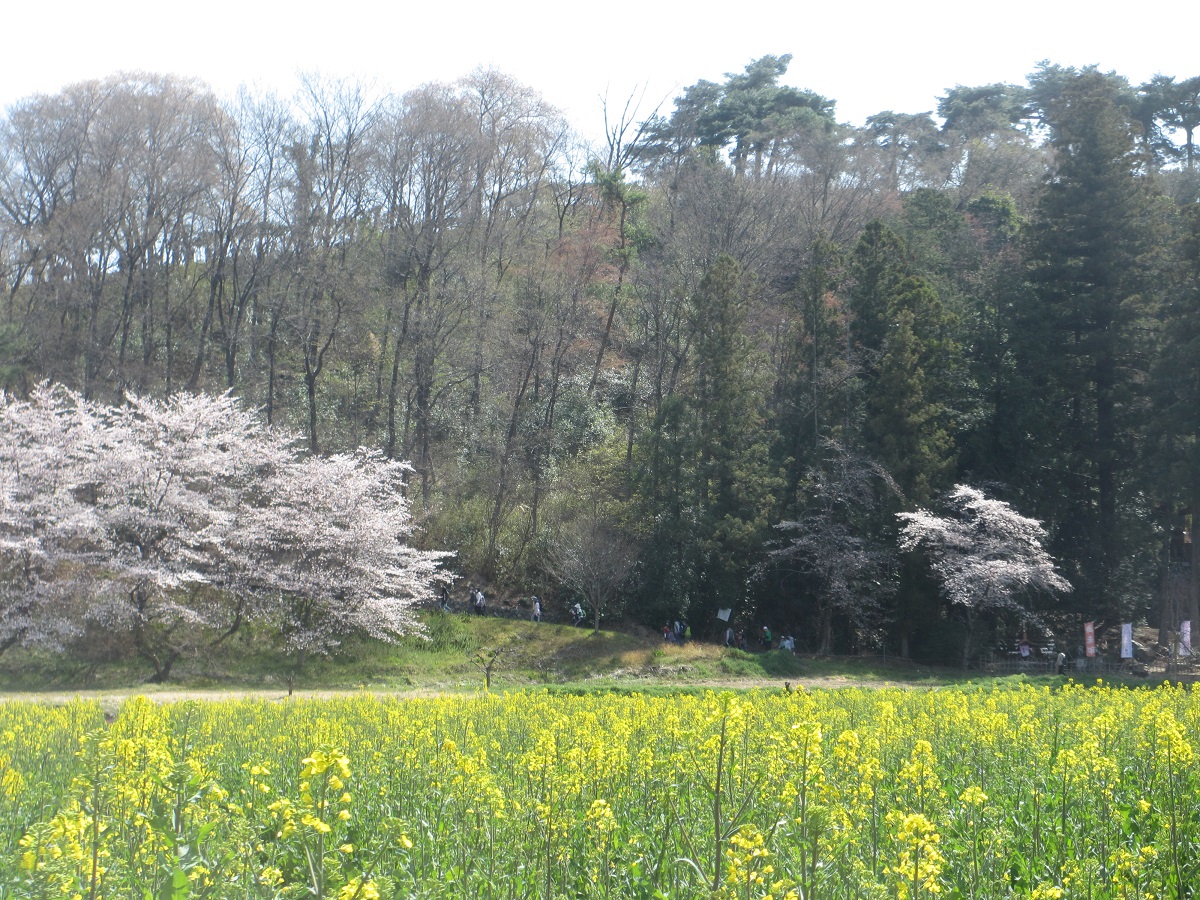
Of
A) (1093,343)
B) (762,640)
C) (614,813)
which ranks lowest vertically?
(762,640)

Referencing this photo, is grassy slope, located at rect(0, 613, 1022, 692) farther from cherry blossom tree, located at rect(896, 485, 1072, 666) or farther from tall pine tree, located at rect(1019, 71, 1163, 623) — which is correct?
tall pine tree, located at rect(1019, 71, 1163, 623)

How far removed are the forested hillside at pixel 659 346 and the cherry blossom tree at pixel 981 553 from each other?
0.92 m

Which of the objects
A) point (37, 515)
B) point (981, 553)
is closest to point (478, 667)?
point (37, 515)

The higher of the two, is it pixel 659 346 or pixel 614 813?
pixel 659 346

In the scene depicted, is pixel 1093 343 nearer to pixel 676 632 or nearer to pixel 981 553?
pixel 981 553

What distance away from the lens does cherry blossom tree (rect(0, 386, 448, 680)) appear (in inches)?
944

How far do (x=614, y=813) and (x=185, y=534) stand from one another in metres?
21.8

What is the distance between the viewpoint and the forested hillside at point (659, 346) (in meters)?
31.3

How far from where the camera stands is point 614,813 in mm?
6164

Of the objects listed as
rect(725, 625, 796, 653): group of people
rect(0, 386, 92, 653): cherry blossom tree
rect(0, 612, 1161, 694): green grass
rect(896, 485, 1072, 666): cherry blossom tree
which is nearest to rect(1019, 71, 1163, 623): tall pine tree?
rect(896, 485, 1072, 666): cherry blossom tree

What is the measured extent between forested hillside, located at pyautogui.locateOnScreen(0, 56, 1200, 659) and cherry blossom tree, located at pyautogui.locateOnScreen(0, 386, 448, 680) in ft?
16.0

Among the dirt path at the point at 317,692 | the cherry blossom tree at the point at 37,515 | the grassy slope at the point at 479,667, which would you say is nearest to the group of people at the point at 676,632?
the grassy slope at the point at 479,667

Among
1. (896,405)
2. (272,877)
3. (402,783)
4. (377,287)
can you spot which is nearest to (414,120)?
(377,287)

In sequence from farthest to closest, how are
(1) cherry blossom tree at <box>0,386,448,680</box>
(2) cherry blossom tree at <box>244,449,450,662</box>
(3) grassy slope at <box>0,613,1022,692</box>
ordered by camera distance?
1. (2) cherry blossom tree at <box>244,449,450,662</box>
2. (1) cherry blossom tree at <box>0,386,448,680</box>
3. (3) grassy slope at <box>0,613,1022,692</box>
